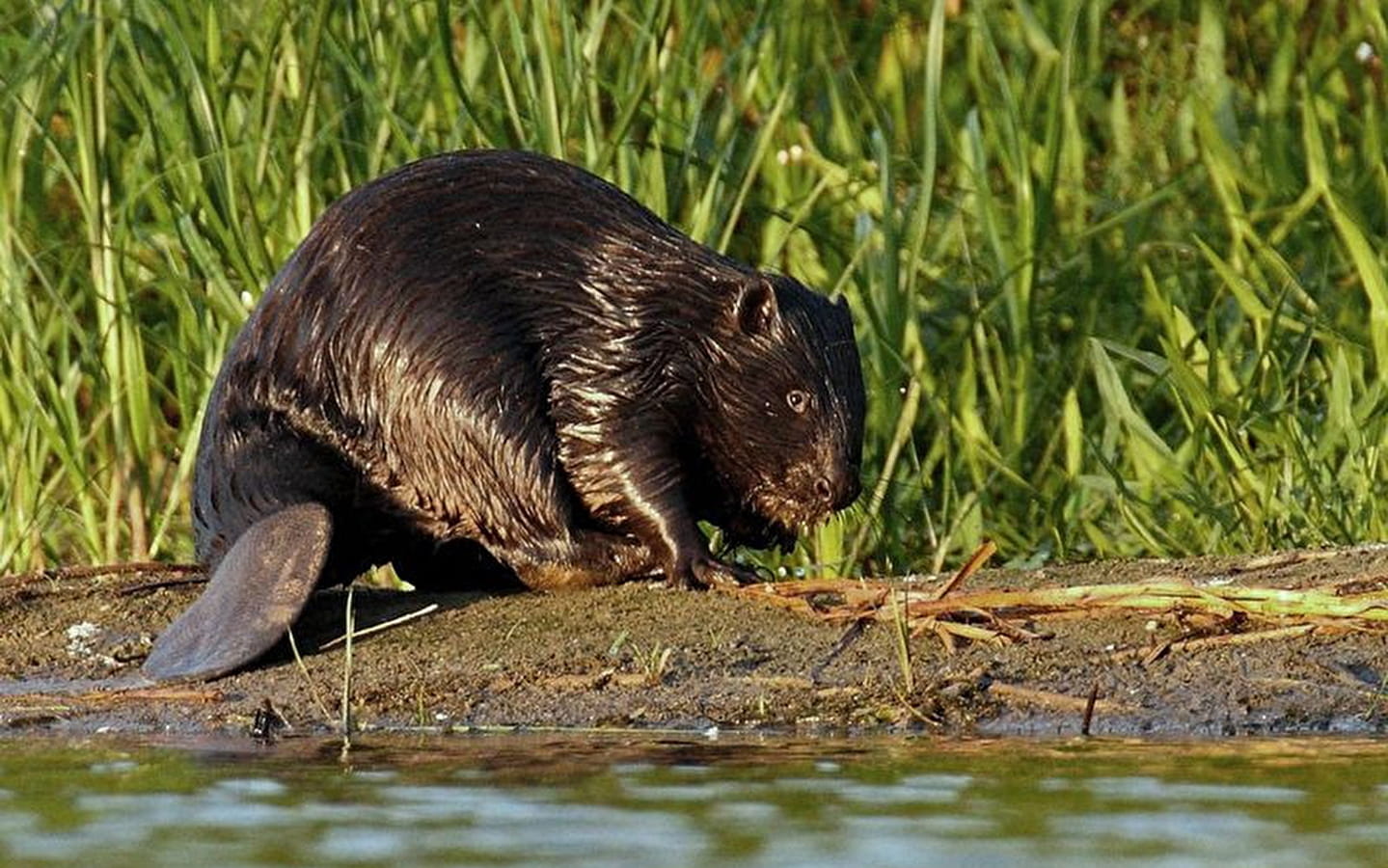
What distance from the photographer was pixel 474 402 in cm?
458

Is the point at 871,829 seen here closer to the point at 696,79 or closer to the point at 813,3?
the point at 696,79

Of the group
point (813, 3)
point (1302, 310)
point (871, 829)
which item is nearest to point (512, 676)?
point (871, 829)

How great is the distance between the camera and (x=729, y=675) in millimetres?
4230

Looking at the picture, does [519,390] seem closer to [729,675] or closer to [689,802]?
[729,675]

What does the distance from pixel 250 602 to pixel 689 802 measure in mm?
1221

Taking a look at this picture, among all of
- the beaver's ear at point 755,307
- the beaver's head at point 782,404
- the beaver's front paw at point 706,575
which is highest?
the beaver's ear at point 755,307

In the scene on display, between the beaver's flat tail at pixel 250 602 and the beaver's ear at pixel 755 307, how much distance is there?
2.55 feet

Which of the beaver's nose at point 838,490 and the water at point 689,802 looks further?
the beaver's nose at point 838,490

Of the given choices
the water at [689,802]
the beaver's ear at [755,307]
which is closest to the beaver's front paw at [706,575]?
the beaver's ear at [755,307]

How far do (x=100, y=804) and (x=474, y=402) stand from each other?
1.34m

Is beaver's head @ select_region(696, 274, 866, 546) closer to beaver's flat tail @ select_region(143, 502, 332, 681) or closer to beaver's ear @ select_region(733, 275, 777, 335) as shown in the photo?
beaver's ear @ select_region(733, 275, 777, 335)

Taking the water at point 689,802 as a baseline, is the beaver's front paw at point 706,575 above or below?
above

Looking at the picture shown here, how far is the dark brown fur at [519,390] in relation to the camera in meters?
4.64

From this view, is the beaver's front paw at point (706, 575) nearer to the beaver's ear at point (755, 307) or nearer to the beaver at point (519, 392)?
the beaver at point (519, 392)
